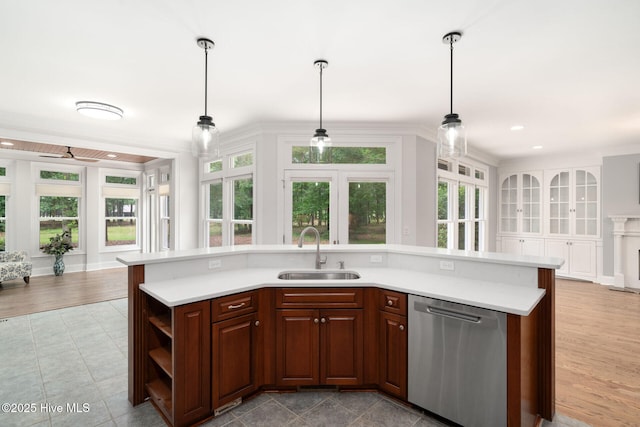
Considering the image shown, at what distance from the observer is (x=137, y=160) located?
7062mm

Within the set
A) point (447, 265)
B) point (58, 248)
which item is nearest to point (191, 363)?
point (447, 265)

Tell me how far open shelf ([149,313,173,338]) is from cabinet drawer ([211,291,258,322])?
30 centimetres

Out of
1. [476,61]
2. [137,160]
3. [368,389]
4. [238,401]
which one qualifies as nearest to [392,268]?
[368,389]

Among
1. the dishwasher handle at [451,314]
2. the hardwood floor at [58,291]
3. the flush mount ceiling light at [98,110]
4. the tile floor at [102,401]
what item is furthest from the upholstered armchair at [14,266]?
the dishwasher handle at [451,314]

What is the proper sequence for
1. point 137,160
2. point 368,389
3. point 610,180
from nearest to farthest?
1. point 368,389
2. point 610,180
3. point 137,160

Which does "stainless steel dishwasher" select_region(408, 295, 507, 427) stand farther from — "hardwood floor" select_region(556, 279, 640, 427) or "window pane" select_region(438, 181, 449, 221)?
"window pane" select_region(438, 181, 449, 221)

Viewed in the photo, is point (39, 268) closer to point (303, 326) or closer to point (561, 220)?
point (303, 326)

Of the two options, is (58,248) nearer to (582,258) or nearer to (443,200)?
(443,200)

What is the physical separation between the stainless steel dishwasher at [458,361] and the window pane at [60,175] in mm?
8248

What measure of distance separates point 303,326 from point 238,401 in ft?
2.27

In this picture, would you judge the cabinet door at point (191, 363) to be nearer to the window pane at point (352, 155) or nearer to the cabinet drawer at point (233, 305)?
the cabinet drawer at point (233, 305)

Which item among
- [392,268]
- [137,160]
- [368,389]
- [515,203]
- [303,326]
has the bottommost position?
[368,389]

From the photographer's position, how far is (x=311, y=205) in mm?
4562

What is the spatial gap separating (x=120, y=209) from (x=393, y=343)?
8056 mm
